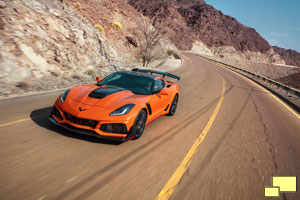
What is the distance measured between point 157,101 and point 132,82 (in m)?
0.80

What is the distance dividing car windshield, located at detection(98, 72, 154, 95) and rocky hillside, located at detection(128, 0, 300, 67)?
85608mm

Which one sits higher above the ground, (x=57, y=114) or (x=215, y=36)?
(x=215, y=36)

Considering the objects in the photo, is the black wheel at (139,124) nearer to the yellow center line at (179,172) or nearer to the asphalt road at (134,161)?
the asphalt road at (134,161)

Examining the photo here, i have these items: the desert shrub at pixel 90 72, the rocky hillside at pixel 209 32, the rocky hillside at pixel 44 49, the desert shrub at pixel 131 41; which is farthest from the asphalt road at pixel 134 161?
the rocky hillside at pixel 209 32

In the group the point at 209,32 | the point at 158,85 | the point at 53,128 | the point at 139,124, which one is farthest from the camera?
the point at 209,32

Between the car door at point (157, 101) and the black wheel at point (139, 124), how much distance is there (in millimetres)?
378

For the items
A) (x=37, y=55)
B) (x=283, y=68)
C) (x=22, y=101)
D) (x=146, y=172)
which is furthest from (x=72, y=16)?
(x=283, y=68)

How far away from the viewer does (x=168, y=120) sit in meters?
6.06

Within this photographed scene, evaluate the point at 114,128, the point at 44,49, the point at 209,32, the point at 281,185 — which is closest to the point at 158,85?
the point at 114,128

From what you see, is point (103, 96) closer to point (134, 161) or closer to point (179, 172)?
point (134, 161)

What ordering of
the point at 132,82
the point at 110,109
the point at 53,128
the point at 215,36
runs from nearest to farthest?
the point at 110,109 → the point at 53,128 → the point at 132,82 → the point at 215,36

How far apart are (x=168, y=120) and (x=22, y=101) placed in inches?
163

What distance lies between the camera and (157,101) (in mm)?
5152

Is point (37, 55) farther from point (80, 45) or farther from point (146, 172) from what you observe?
point (146, 172)
